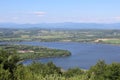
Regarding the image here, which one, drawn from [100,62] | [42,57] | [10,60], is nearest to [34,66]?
[100,62]

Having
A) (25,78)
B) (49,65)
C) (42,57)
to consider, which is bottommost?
(42,57)

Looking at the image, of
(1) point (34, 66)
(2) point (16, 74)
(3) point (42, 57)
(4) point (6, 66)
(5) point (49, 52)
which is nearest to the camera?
(2) point (16, 74)

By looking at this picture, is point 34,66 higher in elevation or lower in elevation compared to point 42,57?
higher

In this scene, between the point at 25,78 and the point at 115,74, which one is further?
the point at 115,74

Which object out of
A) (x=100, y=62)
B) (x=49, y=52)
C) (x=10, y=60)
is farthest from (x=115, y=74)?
(x=49, y=52)

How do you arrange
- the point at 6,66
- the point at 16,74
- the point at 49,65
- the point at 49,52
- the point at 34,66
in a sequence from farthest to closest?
1. the point at 49,52
2. the point at 49,65
3. the point at 34,66
4. the point at 6,66
5. the point at 16,74

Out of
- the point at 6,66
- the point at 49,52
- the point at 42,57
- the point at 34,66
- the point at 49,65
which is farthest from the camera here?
the point at 49,52

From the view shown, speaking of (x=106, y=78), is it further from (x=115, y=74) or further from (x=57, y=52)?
(x=57, y=52)

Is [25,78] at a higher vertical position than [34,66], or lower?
higher

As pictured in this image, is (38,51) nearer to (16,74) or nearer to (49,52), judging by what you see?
(49,52)
